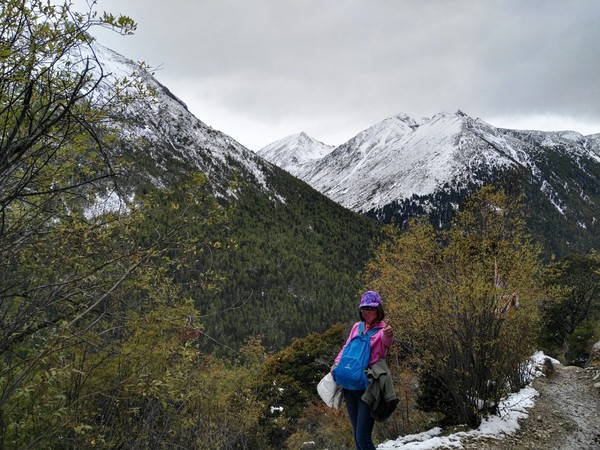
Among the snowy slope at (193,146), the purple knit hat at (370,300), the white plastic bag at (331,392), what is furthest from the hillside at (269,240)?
the purple knit hat at (370,300)

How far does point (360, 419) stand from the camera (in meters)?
4.18

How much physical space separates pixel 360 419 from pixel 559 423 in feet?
21.5

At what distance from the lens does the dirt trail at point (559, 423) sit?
22.3 feet

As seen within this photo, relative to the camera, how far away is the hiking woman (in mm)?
4184

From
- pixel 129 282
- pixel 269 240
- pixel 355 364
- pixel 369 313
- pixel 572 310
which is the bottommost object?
pixel 572 310

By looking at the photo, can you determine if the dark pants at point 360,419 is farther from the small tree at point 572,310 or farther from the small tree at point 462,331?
the small tree at point 572,310

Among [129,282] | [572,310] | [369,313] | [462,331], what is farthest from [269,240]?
[369,313]

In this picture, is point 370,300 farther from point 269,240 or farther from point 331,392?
point 269,240

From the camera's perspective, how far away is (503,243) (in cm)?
1073

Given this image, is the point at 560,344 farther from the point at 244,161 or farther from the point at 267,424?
the point at 244,161

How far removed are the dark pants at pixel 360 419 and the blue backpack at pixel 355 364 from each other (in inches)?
6.2

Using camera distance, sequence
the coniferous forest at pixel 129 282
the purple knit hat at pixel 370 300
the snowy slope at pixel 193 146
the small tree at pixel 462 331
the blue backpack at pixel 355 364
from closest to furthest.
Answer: the coniferous forest at pixel 129 282
the blue backpack at pixel 355 364
the purple knit hat at pixel 370 300
the small tree at pixel 462 331
the snowy slope at pixel 193 146

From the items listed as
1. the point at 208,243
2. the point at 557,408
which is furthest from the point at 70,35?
the point at 557,408

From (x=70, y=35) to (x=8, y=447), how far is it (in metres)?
7.02
